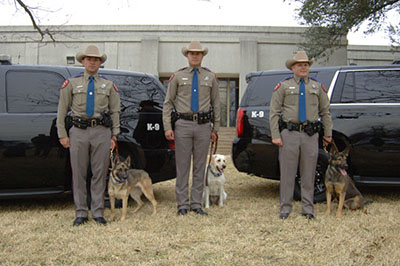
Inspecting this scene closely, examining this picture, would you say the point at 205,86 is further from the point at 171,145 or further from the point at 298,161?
the point at 298,161

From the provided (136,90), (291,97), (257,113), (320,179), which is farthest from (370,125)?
(136,90)

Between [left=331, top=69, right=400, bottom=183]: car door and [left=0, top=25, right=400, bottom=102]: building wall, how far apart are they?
13.1 meters

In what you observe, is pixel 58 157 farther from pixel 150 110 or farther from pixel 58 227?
pixel 150 110

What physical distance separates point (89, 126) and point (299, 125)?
7.88ft

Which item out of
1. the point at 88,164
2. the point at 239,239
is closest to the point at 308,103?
the point at 239,239

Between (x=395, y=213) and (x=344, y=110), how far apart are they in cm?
147

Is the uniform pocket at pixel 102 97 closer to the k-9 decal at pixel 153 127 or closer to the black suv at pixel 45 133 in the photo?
the black suv at pixel 45 133

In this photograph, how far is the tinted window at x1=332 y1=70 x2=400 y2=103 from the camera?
5.25m

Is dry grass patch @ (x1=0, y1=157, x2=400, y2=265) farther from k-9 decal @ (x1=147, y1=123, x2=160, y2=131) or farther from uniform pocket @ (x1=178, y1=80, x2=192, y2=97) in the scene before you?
uniform pocket @ (x1=178, y1=80, x2=192, y2=97)

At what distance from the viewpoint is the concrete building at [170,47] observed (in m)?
18.4

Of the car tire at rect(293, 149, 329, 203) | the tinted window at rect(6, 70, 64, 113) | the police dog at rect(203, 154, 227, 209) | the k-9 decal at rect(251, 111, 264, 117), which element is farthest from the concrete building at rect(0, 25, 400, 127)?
the tinted window at rect(6, 70, 64, 113)

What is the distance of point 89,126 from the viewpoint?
422cm

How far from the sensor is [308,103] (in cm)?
448

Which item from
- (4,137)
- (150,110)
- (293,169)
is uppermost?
(150,110)
